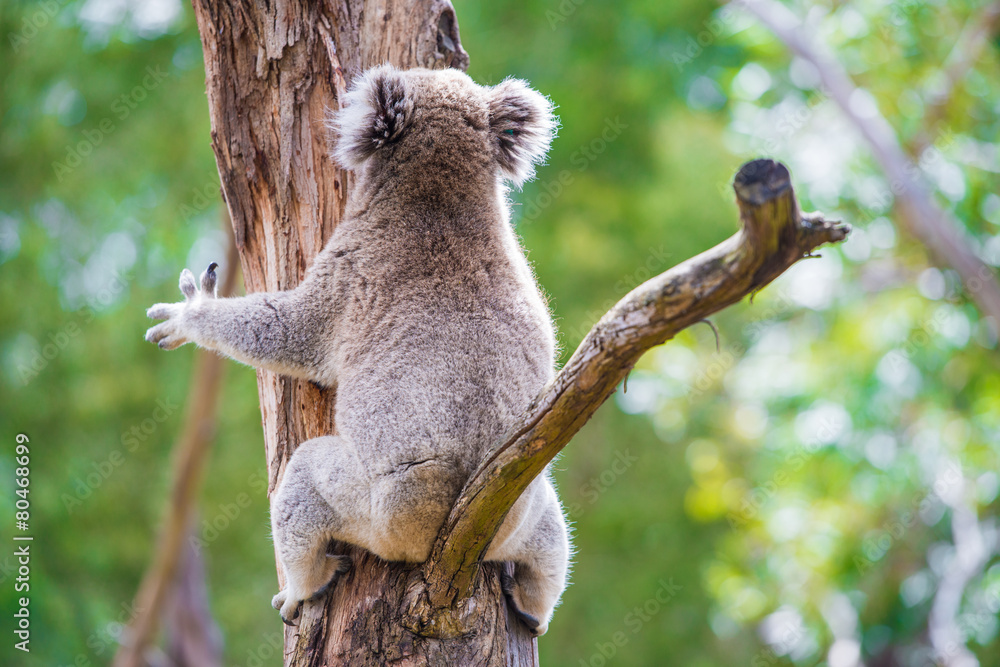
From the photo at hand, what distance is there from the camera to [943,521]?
9031 mm

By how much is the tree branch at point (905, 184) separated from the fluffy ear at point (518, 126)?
5036mm

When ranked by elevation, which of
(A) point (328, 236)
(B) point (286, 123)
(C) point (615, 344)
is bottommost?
(C) point (615, 344)

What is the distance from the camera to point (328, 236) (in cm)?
341

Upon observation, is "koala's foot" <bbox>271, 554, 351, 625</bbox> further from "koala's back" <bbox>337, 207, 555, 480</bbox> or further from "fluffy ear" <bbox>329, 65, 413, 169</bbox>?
"fluffy ear" <bbox>329, 65, 413, 169</bbox>

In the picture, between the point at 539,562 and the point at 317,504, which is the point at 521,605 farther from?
the point at 317,504

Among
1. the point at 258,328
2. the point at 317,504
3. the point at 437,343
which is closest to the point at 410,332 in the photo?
the point at 437,343

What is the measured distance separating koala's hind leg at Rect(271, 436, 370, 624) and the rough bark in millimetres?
197

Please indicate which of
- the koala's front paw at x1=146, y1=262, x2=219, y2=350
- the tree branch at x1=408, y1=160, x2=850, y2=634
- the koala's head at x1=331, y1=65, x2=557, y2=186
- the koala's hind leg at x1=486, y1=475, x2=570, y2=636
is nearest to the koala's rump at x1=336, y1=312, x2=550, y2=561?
the tree branch at x1=408, y1=160, x2=850, y2=634

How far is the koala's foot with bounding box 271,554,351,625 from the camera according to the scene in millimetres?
2936

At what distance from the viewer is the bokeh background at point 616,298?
315 inches

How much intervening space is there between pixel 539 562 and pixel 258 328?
1318 millimetres

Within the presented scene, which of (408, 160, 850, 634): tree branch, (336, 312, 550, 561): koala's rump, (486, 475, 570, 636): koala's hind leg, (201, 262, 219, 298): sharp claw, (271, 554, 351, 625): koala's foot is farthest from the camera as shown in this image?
(201, 262, 219, 298): sharp claw

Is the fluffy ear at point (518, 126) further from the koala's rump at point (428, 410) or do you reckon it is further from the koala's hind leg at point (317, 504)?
the koala's hind leg at point (317, 504)

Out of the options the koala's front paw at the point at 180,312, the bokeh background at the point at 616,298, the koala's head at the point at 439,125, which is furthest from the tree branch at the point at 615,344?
the bokeh background at the point at 616,298
